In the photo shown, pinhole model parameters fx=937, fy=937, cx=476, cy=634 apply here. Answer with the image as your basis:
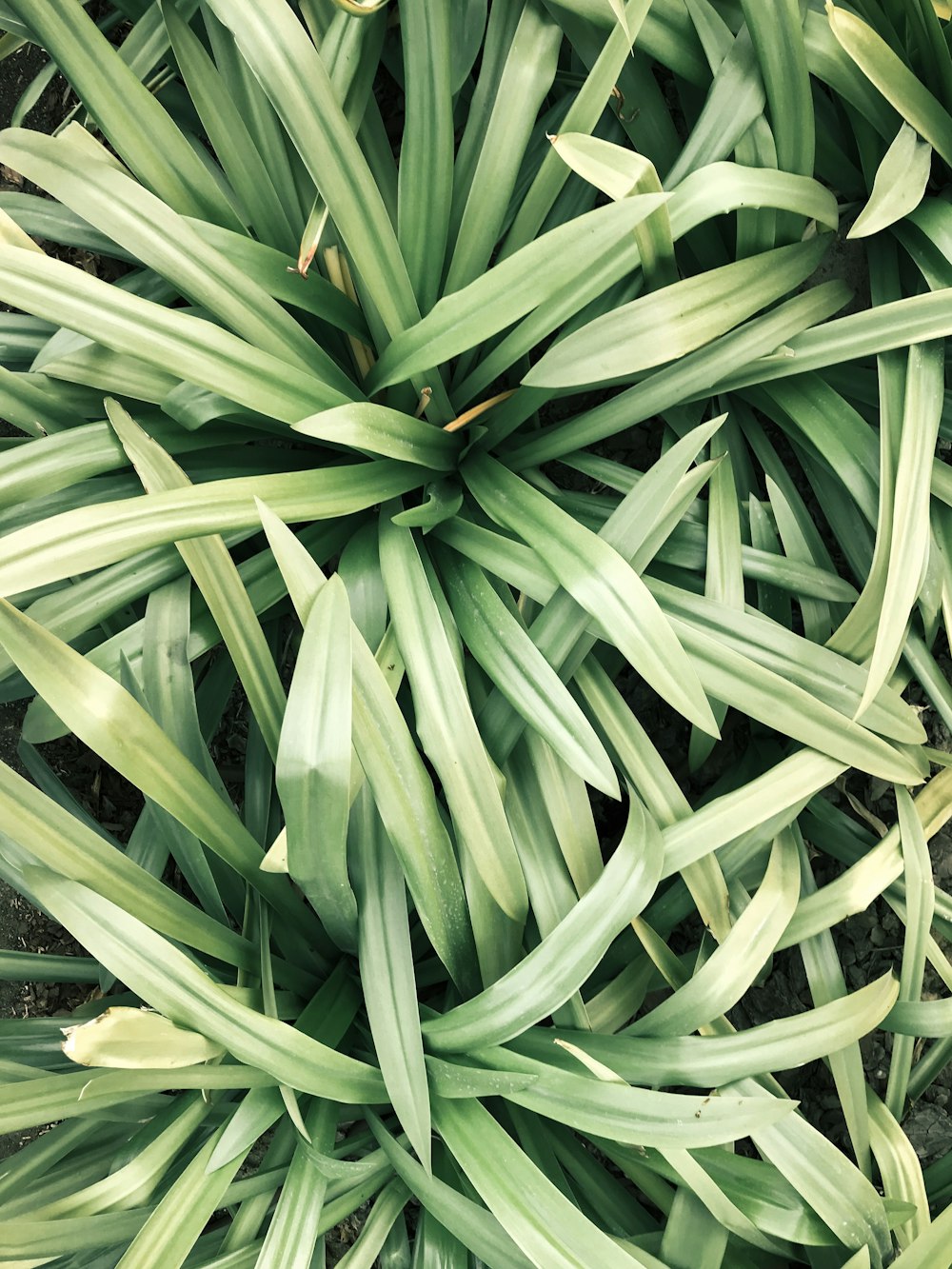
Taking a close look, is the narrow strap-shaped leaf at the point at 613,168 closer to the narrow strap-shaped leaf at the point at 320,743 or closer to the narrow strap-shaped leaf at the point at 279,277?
the narrow strap-shaped leaf at the point at 279,277

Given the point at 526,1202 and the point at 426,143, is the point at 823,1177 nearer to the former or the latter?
the point at 526,1202

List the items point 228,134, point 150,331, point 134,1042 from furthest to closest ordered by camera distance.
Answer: point 228,134 < point 150,331 < point 134,1042

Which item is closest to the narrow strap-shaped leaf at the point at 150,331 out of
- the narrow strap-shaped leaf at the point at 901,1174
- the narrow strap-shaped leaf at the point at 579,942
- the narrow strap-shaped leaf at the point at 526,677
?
the narrow strap-shaped leaf at the point at 526,677

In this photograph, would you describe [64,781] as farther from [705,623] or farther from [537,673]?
[705,623]

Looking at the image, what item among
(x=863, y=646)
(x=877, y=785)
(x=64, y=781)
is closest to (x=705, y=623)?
(x=863, y=646)

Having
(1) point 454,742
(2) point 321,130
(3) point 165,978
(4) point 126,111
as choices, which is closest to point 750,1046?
(1) point 454,742

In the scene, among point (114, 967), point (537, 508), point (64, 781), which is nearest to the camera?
point (114, 967)

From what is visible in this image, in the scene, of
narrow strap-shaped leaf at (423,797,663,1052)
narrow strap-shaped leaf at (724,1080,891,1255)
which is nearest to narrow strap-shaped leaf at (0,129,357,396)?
narrow strap-shaped leaf at (423,797,663,1052)
